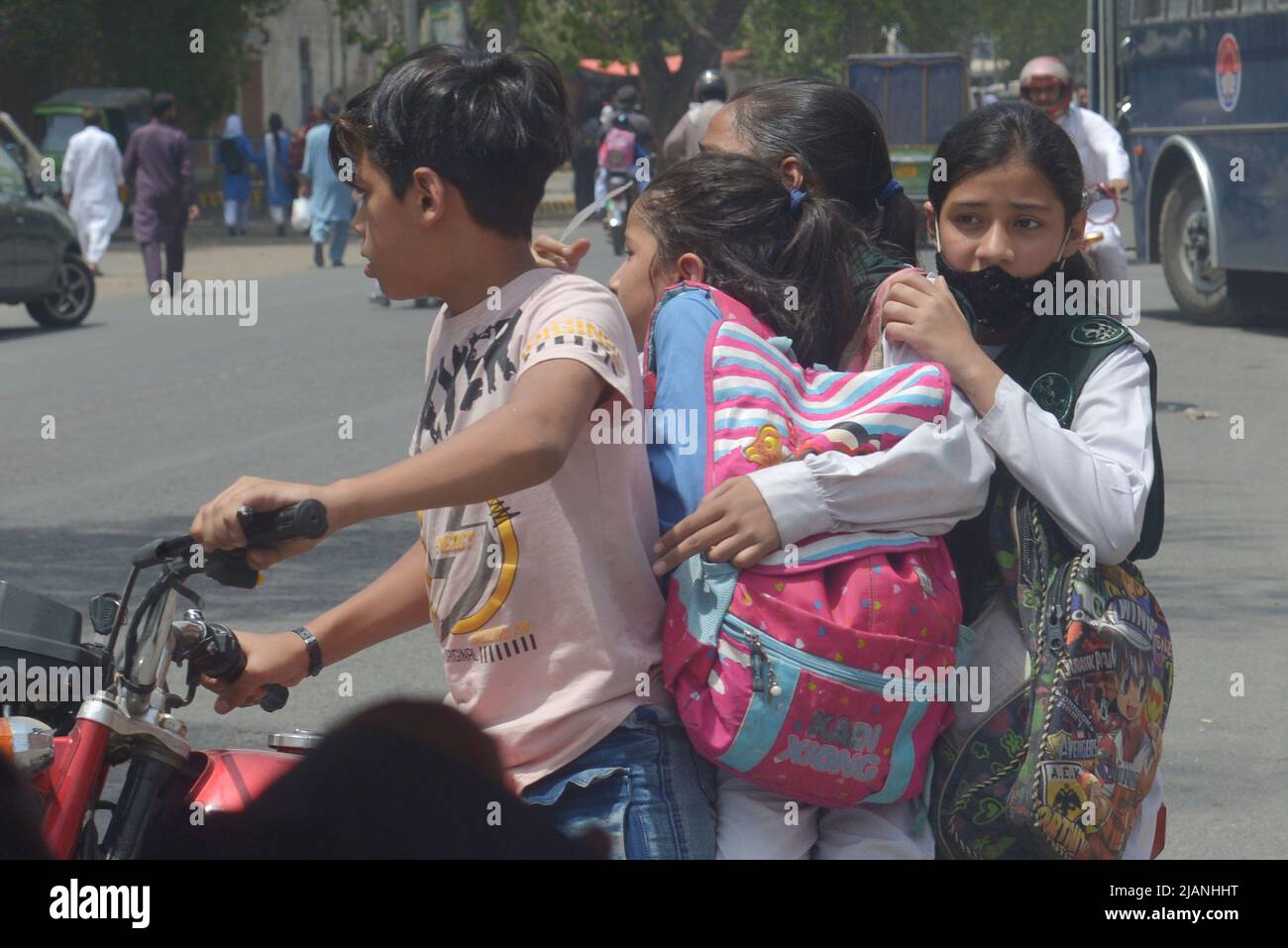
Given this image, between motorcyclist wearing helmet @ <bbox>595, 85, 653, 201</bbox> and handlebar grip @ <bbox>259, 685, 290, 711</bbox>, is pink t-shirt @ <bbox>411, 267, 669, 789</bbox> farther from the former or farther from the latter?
motorcyclist wearing helmet @ <bbox>595, 85, 653, 201</bbox>

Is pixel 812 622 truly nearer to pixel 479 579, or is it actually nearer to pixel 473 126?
pixel 479 579

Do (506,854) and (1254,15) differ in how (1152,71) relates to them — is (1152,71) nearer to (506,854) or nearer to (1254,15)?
(1254,15)

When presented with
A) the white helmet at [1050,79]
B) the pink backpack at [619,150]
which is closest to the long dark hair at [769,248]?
the white helmet at [1050,79]

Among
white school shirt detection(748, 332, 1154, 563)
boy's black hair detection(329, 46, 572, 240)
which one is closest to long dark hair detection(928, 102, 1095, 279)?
white school shirt detection(748, 332, 1154, 563)

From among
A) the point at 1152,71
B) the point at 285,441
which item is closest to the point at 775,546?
the point at 285,441

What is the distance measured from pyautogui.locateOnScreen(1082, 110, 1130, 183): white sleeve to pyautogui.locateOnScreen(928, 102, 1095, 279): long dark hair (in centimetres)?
727

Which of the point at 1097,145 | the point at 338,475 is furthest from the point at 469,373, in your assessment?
the point at 1097,145

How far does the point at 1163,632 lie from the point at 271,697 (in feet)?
3.51

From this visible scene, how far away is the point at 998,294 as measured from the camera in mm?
2389

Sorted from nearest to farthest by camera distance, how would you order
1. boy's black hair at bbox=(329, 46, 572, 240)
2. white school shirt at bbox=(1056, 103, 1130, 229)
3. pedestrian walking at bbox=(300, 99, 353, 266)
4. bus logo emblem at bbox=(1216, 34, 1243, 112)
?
boy's black hair at bbox=(329, 46, 572, 240)
white school shirt at bbox=(1056, 103, 1130, 229)
bus logo emblem at bbox=(1216, 34, 1243, 112)
pedestrian walking at bbox=(300, 99, 353, 266)

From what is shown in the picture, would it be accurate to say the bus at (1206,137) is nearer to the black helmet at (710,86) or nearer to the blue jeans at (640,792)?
the black helmet at (710,86)

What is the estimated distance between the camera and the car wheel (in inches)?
639

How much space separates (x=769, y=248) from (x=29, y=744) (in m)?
0.97

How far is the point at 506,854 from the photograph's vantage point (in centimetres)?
158
